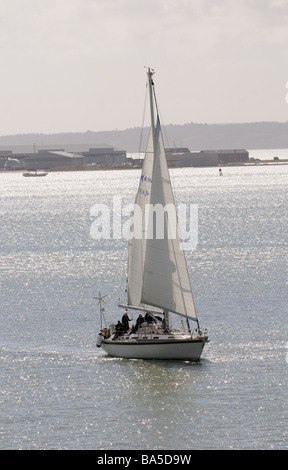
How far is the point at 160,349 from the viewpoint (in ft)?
169

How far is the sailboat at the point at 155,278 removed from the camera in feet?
170

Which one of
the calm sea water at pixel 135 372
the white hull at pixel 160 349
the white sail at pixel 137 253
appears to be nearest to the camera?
the calm sea water at pixel 135 372

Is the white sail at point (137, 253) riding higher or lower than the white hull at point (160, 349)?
higher

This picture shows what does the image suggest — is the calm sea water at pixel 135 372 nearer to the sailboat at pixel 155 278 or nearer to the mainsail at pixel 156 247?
the sailboat at pixel 155 278

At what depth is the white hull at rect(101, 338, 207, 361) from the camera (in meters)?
51.1

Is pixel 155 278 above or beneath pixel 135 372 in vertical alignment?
above

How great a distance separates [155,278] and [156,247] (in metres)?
1.58
